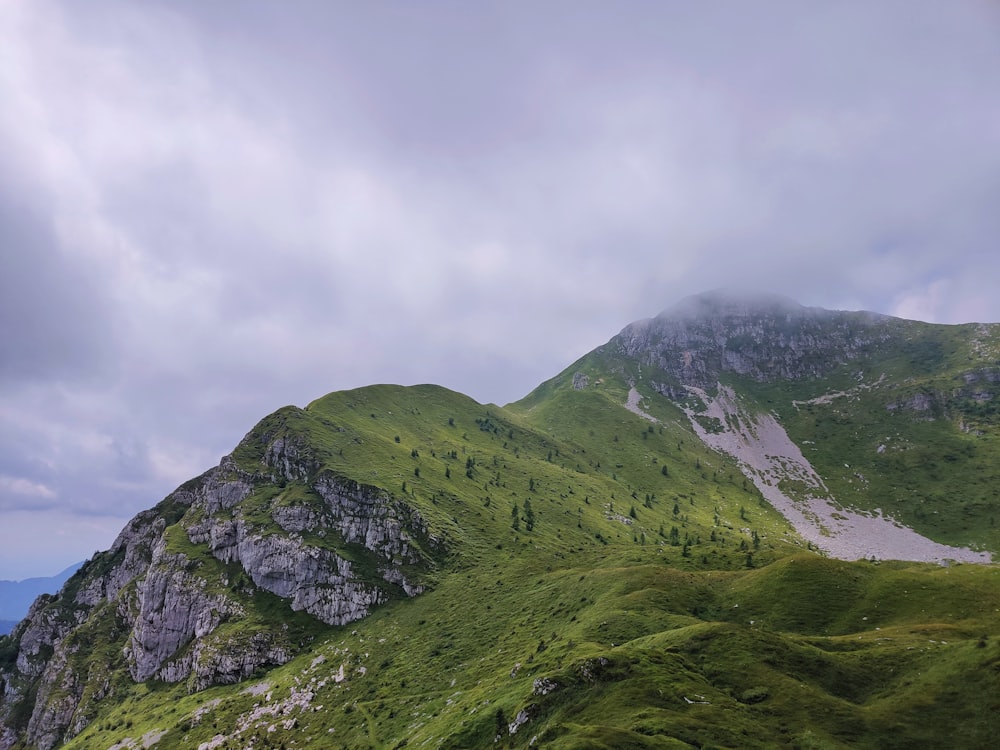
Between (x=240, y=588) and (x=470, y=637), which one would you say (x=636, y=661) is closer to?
(x=470, y=637)

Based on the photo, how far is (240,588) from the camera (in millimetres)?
155375

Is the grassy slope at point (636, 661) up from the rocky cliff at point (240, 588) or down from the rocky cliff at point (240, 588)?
down

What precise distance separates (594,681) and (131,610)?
18257 centimetres

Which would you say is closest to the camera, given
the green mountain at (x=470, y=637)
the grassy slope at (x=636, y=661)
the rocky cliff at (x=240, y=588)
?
the grassy slope at (x=636, y=661)

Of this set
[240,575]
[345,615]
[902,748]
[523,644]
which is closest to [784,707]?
[902,748]

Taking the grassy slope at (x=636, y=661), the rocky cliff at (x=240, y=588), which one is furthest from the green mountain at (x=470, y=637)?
the rocky cliff at (x=240, y=588)

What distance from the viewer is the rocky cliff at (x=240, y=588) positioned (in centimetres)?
14262

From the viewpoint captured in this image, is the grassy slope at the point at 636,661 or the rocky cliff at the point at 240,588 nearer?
the grassy slope at the point at 636,661

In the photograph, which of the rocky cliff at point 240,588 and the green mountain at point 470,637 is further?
the rocky cliff at point 240,588

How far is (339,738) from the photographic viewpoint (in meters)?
89.6

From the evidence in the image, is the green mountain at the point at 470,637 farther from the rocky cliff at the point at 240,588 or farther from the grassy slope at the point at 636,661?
the rocky cliff at the point at 240,588

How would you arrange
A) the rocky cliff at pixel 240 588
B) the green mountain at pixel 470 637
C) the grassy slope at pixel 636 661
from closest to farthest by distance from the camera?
the grassy slope at pixel 636 661
the green mountain at pixel 470 637
the rocky cliff at pixel 240 588

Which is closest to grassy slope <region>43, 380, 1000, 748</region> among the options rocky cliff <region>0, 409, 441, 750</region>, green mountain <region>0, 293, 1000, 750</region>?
green mountain <region>0, 293, 1000, 750</region>

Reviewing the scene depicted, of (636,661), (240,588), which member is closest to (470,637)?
(636,661)
